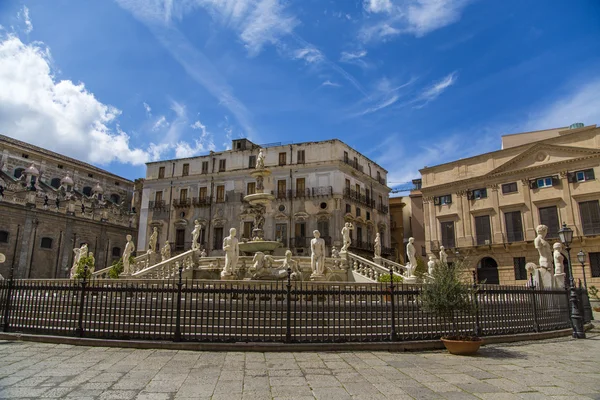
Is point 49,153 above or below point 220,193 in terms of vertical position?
above

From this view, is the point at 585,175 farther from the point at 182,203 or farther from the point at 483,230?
the point at 182,203

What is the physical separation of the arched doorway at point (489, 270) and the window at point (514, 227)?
245 cm

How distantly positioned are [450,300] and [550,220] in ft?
87.6

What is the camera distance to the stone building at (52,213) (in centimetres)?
3616

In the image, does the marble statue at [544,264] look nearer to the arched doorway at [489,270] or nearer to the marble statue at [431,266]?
the marble statue at [431,266]

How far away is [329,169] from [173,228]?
58.3 ft

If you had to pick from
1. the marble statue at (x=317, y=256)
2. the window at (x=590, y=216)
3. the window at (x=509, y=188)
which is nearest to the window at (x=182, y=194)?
the marble statue at (x=317, y=256)

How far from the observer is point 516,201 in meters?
32.7

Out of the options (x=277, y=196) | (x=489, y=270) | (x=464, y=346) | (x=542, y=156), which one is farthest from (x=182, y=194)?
(x=464, y=346)

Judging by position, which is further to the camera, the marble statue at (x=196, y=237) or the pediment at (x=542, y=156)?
the pediment at (x=542, y=156)

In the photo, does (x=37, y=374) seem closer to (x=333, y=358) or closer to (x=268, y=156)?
(x=333, y=358)

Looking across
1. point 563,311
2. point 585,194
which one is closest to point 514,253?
point 585,194

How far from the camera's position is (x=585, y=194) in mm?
29203

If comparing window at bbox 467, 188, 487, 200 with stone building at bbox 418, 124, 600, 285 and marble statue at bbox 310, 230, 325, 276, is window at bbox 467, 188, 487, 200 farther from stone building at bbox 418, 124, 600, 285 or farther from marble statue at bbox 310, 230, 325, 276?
marble statue at bbox 310, 230, 325, 276
